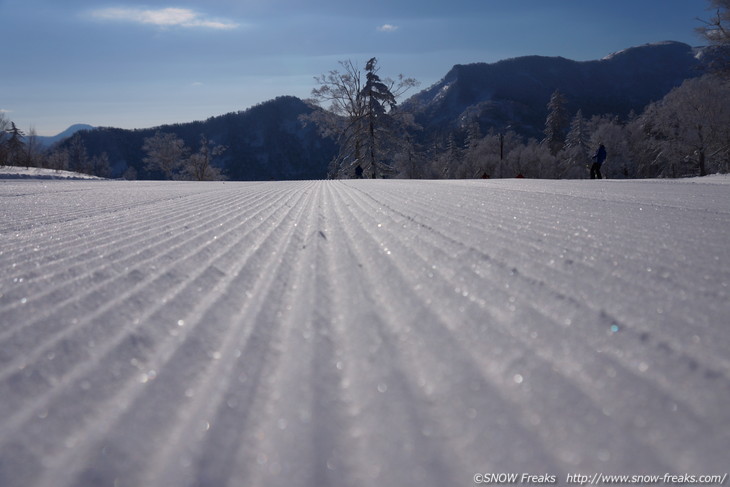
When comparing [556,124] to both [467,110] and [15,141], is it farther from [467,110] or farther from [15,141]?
[467,110]

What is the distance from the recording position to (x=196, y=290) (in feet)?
2.96

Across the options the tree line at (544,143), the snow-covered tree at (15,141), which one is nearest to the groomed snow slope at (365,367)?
the tree line at (544,143)

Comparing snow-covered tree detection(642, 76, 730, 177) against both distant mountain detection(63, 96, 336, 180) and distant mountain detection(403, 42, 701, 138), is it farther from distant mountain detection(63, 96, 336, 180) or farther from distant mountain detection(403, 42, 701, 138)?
distant mountain detection(403, 42, 701, 138)

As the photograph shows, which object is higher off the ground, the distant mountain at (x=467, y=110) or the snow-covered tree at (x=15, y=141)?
the distant mountain at (x=467, y=110)

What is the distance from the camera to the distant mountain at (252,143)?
108750mm

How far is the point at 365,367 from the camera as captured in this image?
0.56m

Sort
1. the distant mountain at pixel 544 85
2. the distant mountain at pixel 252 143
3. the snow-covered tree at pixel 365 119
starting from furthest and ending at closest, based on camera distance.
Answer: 1. the distant mountain at pixel 544 85
2. the distant mountain at pixel 252 143
3. the snow-covered tree at pixel 365 119

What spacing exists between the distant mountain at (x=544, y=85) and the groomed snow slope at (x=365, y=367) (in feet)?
384

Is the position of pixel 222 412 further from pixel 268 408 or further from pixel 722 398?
pixel 722 398

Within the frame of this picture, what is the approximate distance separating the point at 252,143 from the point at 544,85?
10115 cm

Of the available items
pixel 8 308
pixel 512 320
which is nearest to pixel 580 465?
pixel 512 320

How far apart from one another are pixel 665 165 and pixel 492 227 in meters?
47.9

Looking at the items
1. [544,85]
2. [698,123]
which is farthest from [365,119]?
[544,85]

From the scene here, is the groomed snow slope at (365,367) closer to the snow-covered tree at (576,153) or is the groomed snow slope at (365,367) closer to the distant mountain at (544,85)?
the snow-covered tree at (576,153)
